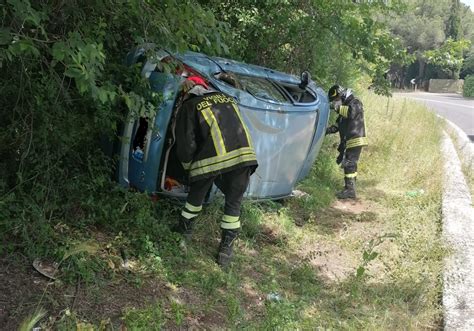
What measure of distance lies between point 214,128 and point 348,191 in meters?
3.90

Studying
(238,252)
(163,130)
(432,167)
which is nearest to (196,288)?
(238,252)

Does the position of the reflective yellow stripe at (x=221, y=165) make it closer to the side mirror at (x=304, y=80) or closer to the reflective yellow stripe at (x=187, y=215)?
the reflective yellow stripe at (x=187, y=215)

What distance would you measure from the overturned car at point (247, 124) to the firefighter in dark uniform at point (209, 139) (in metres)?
0.16

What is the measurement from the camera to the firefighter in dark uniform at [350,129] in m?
7.04

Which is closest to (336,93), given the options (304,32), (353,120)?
(353,120)

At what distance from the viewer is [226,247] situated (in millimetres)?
4074

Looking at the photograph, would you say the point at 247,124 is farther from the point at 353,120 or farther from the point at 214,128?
the point at 353,120

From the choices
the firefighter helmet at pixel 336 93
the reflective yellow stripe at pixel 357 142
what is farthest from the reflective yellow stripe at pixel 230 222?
the firefighter helmet at pixel 336 93

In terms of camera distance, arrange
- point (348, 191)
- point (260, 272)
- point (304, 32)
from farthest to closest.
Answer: point (348, 191) < point (304, 32) < point (260, 272)

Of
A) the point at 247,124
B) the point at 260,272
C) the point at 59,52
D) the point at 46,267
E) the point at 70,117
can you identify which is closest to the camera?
the point at 59,52

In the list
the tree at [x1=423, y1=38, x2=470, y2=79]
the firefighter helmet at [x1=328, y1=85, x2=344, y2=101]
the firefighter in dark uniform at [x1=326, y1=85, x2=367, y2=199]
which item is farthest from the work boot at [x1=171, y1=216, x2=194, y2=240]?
the tree at [x1=423, y1=38, x2=470, y2=79]

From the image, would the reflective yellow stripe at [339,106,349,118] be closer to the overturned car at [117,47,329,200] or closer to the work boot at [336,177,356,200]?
the work boot at [336,177,356,200]

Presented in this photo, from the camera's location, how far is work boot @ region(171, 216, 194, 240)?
4.06 m

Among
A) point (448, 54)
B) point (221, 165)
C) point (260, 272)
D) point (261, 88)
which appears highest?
point (448, 54)
